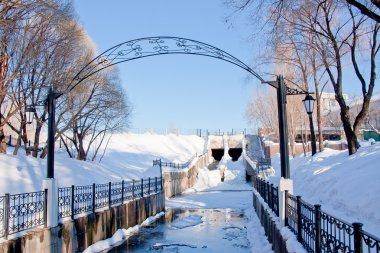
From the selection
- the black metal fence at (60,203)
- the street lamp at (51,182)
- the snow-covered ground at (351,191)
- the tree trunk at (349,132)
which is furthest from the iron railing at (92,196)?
the tree trunk at (349,132)

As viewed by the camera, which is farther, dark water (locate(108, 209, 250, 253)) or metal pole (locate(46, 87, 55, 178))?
dark water (locate(108, 209, 250, 253))

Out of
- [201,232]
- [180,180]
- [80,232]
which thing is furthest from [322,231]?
[180,180]

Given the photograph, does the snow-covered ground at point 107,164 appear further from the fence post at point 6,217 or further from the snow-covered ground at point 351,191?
the snow-covered ground at point 351,191

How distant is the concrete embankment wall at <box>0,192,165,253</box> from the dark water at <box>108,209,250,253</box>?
71 cm

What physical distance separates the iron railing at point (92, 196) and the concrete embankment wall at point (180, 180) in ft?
39.0

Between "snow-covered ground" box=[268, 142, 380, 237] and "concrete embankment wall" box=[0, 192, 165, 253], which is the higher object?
"snow-covered ground" box=[268, 142, 380, 237]

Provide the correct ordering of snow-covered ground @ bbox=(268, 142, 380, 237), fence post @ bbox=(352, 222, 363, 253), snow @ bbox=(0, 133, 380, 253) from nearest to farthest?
fence post @ bbox=(352, 222, 363, 253) < snow-covered ground @ bbox=(268, 142, 380, 237) < snow @ bbox=(0, 133, 380, 253)

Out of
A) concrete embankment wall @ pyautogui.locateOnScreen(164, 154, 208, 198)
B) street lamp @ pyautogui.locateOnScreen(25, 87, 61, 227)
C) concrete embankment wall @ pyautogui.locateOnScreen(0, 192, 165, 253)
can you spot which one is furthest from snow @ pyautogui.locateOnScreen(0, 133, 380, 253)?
street lamp @ pyautogui.locateOnScreen(25, 87, 61, 227)

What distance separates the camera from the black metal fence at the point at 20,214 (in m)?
8.42

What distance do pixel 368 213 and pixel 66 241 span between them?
23.2 feet

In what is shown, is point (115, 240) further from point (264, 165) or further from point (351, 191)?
point (264, 165)

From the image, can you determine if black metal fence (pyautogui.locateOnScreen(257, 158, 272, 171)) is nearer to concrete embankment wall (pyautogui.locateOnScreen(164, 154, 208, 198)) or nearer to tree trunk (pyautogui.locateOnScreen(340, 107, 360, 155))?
concrete embankment wall (pyautogui.locateOnScreen(164, 154, 208, 198))

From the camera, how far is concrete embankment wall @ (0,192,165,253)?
28.8 ft

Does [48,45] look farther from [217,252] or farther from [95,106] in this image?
[217,252]
